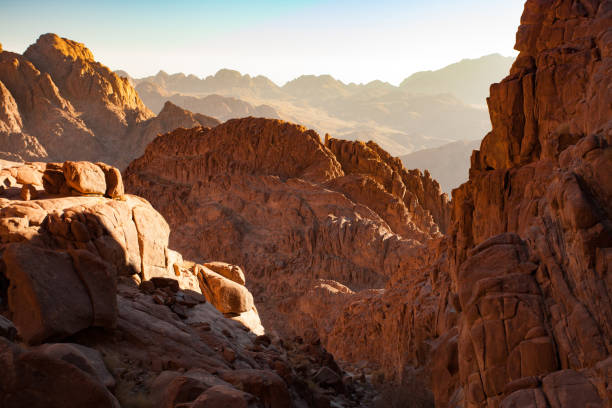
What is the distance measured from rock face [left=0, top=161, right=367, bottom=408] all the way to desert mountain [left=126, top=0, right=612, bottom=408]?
4466mm

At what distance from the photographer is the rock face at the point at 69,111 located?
74250 mm

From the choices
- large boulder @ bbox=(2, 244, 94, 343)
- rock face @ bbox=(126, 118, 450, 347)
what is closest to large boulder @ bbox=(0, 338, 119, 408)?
large boulder @ bbox=(2, 244, 94, 343)

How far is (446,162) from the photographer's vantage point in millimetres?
139750

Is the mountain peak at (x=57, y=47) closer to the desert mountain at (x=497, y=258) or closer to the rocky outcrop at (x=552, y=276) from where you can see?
the desert mountain at (x=497, y=258)

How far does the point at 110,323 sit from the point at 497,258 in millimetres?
8443

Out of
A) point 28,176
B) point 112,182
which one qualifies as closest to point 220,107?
point 28,176

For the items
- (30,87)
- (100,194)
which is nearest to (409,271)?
(100,194)

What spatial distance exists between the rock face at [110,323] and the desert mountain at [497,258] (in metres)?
4.47

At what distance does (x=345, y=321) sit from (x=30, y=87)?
7132 cm

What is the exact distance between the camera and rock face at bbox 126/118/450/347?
4181 centimetres

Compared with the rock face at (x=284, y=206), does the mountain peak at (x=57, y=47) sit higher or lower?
higher

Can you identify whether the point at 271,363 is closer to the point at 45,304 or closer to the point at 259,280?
the point at 45,304

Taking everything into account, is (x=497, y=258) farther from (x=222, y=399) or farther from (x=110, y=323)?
(x=110, y=323)

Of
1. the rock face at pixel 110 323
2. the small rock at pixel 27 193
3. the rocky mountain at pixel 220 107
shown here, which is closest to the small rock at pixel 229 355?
the rock face at pixel 110 323
